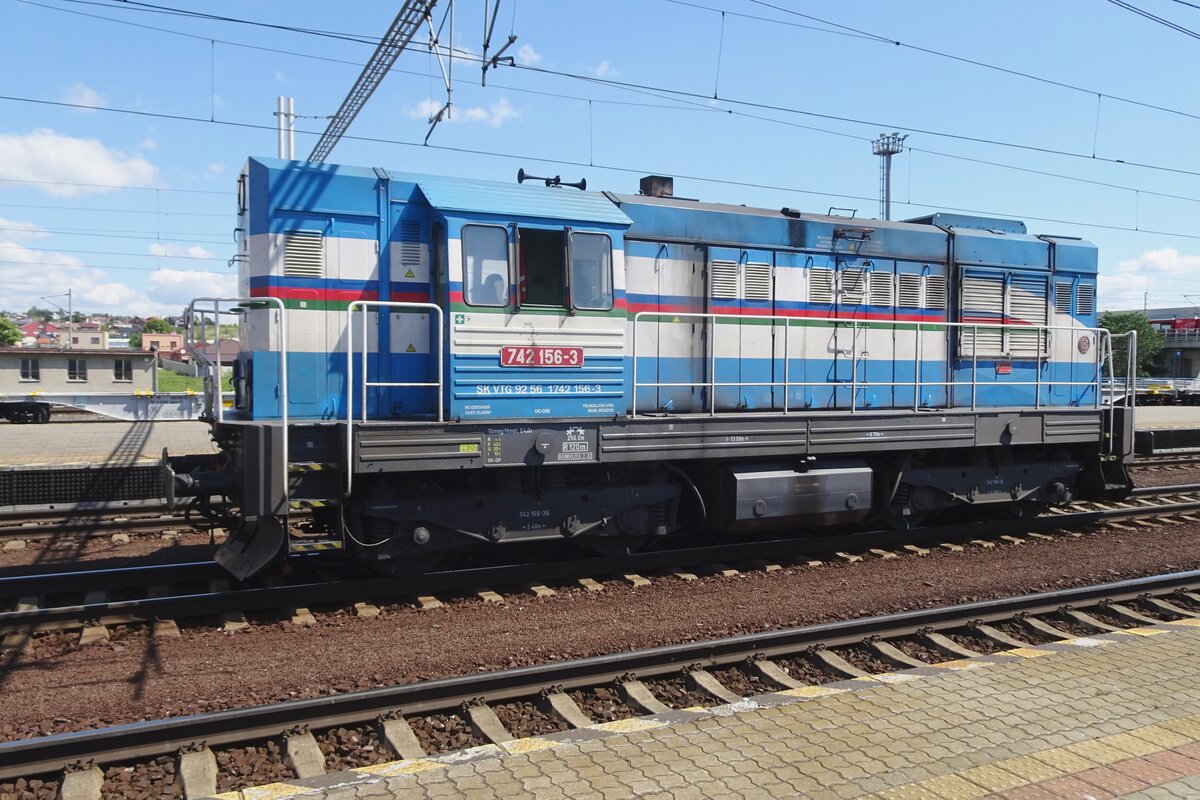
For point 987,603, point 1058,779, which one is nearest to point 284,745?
point 1058,779

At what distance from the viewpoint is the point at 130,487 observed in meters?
12.0

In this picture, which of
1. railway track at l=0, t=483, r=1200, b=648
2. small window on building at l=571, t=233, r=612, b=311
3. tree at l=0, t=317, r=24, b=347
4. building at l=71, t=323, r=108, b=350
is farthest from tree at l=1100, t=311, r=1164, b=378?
tree at l=0, t=317, r=24, b=347

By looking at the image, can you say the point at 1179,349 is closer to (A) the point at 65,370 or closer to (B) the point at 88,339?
(A) the point at 65,370

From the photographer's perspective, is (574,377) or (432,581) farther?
(574,377)

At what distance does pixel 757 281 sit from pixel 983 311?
3540mm

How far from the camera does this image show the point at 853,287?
10078mm

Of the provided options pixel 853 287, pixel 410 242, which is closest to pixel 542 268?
pixel 410 242

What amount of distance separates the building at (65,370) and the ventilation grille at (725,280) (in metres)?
32.6

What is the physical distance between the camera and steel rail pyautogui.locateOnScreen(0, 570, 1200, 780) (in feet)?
14.2

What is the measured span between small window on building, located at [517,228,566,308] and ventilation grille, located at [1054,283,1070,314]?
7.73 metres

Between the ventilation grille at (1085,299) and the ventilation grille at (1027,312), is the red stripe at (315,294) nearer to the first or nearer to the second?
the ventilation grille at (1027,312)

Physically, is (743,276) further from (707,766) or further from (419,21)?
(707,766)

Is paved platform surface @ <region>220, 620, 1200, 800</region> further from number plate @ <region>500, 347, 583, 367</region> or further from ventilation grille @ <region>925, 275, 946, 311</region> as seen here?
ventilation grille @ <region>925, 275, 946, 311</region>

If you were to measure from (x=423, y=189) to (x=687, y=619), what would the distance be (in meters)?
4.51
